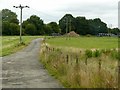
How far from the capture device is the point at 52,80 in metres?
15.5

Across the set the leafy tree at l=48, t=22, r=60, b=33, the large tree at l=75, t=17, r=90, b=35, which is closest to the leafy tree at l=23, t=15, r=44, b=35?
the leafy tree at l=48, t=22, r=60, b=33

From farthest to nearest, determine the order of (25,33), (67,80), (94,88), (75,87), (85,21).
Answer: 1. (85,21)
2. (25,33)
3. (67,80)
4. (75,87)
5. (94,88)

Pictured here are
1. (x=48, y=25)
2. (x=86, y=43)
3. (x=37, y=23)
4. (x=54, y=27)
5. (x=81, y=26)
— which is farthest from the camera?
(x=54, y=27)

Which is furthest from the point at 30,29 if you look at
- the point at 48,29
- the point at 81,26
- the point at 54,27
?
the point at 81,26

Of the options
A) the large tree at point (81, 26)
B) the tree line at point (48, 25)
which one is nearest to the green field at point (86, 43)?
the tree line at point (48, 25)

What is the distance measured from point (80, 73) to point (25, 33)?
15726 cm

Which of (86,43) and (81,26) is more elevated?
(81,26)

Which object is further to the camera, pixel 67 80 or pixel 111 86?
pixel 67 80

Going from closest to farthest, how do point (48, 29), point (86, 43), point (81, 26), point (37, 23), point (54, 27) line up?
point (86, 43) < point (37, 23) < point (48, 29) < point (81, 26) < point (54, 27)

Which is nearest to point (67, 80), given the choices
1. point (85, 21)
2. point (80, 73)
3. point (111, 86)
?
point (80, 73)

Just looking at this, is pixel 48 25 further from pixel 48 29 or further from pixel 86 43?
pixel 86 43

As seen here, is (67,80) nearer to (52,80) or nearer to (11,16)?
(52,80)

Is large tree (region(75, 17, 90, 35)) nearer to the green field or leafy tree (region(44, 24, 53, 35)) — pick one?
leafy tree (region(44, 24, 53, 35))

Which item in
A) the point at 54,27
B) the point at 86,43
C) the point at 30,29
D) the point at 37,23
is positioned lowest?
the point at 86,43
